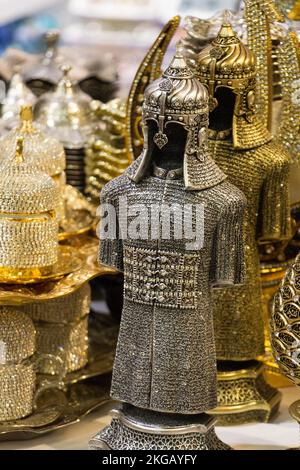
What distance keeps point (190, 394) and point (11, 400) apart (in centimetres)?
32

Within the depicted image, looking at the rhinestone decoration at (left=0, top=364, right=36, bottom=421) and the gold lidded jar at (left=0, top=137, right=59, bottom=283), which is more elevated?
the gold lidded jar at (left=0, top=137, right=59, bottom=283)

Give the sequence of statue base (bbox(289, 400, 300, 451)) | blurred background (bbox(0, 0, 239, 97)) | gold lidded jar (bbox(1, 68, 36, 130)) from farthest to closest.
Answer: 1. blurred background (bbox(0, 0, 239, 97))
2. gold lidded jar (bbox(1, 68, 36, 130))
3. statue base (bbox(289, 400, 300, 451))

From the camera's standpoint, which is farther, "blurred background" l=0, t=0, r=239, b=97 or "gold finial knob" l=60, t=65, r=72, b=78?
"blurred background" l=0, t=0, r=239, b=97

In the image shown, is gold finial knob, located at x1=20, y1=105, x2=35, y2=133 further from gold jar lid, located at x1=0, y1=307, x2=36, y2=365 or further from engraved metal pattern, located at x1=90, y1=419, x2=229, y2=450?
engraved metal pattern, located at x1=90, y1=419, x2=229, y2=450

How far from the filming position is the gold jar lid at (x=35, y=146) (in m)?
1.90

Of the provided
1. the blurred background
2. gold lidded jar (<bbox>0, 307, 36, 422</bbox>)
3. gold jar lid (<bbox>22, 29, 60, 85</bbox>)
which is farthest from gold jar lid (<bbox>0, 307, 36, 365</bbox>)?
the blurred background

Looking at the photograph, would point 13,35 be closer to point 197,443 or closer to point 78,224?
point 78,224

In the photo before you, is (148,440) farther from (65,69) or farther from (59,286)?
(65,69)

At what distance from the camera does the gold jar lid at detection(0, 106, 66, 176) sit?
190cm

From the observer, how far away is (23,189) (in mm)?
1735

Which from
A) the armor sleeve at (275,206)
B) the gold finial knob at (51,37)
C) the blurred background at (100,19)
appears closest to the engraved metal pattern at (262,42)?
the armor sleeve at (275,206)

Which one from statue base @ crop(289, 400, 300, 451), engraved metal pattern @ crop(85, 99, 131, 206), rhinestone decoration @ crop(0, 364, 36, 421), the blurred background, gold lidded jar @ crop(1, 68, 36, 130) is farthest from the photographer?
the blurred background

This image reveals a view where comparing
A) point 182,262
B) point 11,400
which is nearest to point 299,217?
point 182,262

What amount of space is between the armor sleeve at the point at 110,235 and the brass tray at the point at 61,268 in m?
0.18
